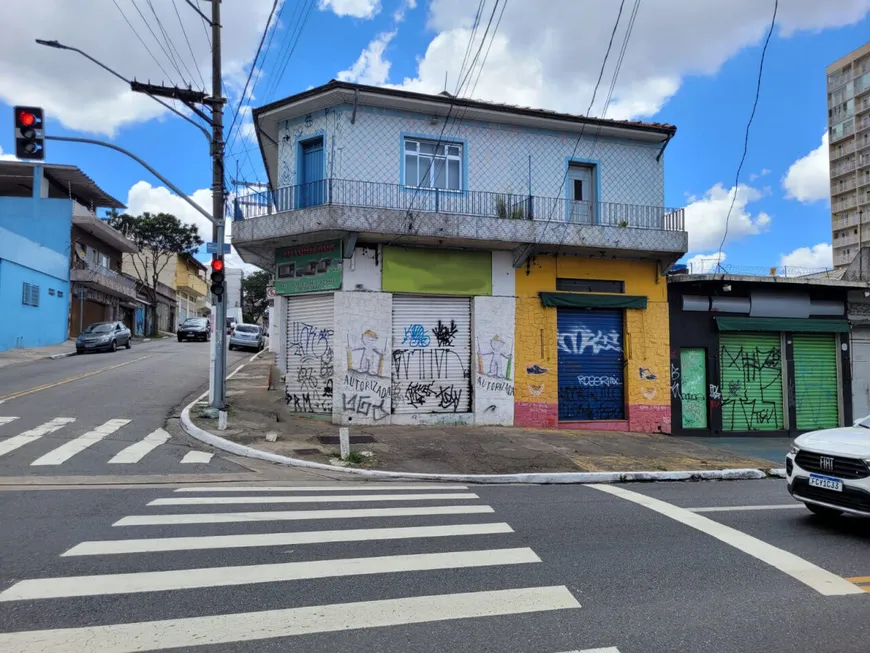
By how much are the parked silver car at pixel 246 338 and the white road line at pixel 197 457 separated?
925 inches

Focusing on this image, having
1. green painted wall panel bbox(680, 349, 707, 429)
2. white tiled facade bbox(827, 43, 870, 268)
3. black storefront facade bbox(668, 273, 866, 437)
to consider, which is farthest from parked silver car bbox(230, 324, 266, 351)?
white tiled facade bbox(827, 43, 870, 268)

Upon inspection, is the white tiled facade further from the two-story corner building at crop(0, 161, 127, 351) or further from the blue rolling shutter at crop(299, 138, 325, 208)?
the two-story corner building at crop(0, 161, 127, 351)

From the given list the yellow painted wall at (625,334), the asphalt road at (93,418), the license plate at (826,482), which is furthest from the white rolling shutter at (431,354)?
the license plate at (826,482)

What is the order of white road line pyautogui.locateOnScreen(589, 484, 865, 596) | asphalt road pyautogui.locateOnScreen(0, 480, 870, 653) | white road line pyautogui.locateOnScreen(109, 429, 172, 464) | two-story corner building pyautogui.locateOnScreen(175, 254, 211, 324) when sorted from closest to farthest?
asphalt road pyautogui.locateOnScreen(0, 480, 870, 653)
white road line pyautogui.locateOnScreen(589, 484, 865, 596)
white road line pyautogui.locateOnScreen(109, 429, 172, 464)
two-story corner building pyautogui.locateOnScreen(175, 254, 211, 324)

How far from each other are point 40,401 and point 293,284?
6.79m

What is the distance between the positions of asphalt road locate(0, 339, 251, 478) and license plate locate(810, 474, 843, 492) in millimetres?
7980

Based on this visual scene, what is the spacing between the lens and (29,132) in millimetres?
11250

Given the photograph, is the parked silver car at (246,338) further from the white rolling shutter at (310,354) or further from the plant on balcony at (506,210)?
the plant on balcony at (506,210)

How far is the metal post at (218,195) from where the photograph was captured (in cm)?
1332

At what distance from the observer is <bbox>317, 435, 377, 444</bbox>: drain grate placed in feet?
37.8

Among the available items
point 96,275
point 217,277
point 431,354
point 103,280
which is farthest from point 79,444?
point 103,280

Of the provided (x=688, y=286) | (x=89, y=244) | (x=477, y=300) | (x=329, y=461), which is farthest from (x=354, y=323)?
(x=89, y=244)

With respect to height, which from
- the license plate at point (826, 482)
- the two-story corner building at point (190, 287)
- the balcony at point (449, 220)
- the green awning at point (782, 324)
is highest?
the two-story corner building at point (190, 287)

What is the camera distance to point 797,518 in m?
6.78
